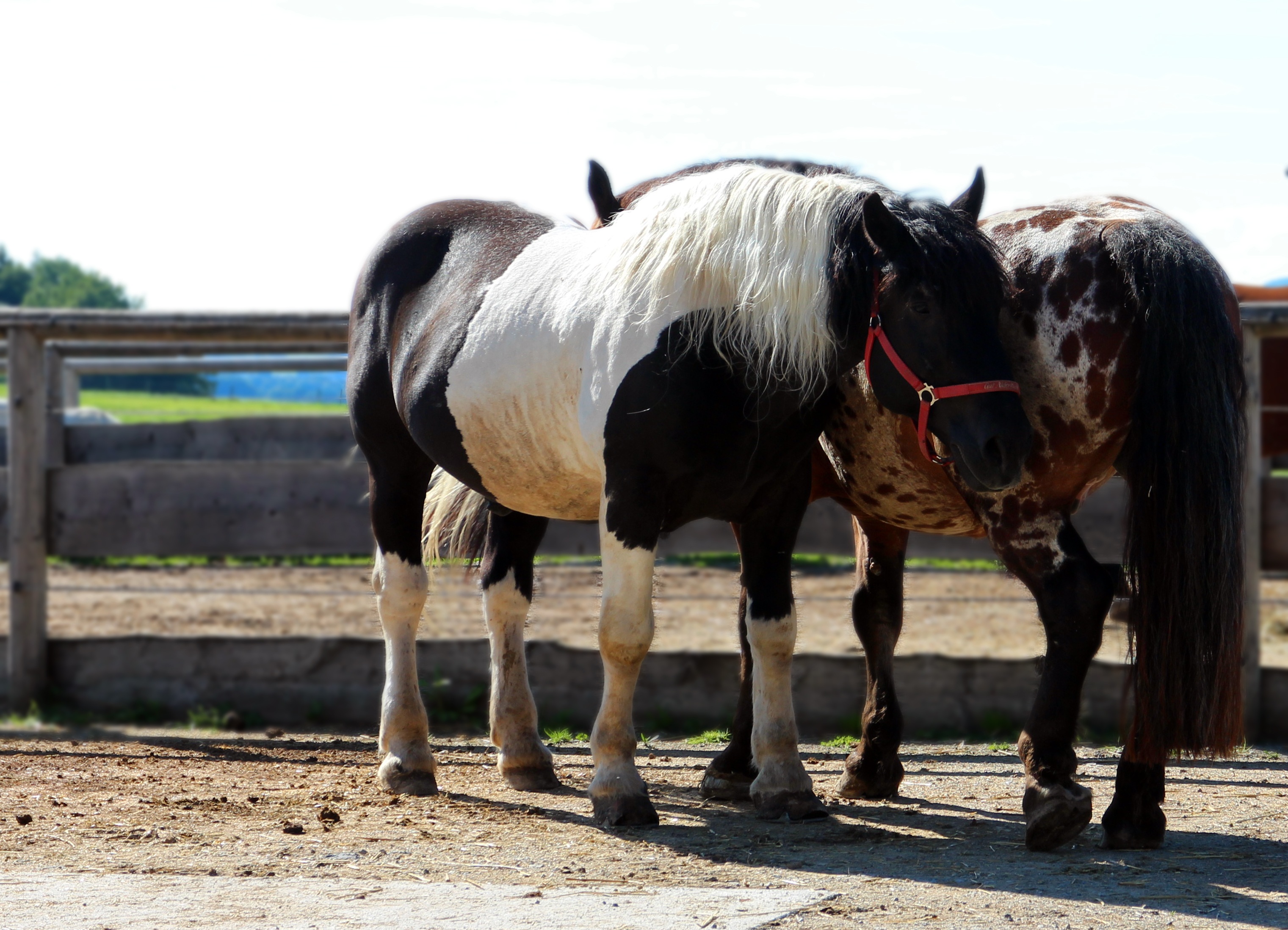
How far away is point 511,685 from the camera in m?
4.43

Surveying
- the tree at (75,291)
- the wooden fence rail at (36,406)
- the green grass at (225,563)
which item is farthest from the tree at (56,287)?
the wooden fence rail at (36,406)

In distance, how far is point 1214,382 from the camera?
125 inches

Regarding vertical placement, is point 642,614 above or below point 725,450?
below

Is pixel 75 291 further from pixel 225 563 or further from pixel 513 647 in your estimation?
pixel 513 647

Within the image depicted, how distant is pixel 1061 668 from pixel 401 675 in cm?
221

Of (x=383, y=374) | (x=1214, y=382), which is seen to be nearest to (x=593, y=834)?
(x=383, y=374)

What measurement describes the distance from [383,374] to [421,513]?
524 mm

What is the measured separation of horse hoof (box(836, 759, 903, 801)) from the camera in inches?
162

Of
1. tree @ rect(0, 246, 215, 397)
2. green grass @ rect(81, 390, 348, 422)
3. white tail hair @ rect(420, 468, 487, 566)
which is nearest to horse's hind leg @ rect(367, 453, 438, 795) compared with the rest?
white tail hair @ rect(420, 468, 487, 566)

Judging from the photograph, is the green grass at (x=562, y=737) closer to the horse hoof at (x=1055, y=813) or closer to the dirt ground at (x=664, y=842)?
the dirt ground at (x=664, y=842)

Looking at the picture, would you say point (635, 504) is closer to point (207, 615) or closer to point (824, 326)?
point (824, 326)

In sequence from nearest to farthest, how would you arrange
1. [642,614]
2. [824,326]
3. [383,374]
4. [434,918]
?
1. [434,918]
2. [824,326]
3. [642,614]
4. [383,374]

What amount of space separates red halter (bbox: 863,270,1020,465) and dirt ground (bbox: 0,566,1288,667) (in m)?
3.04

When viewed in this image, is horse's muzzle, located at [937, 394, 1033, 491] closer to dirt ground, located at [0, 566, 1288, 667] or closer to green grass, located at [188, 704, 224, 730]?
dirt ground, located at [0, 566, 1288, 667]
